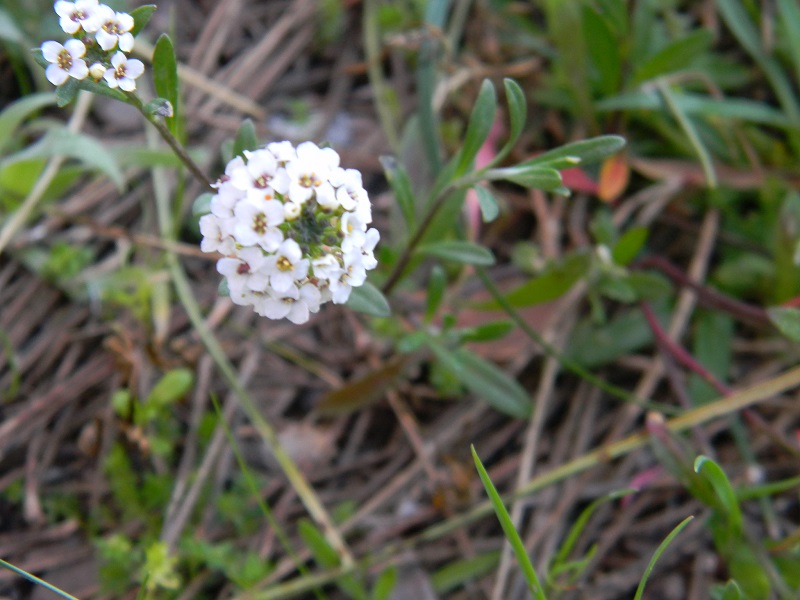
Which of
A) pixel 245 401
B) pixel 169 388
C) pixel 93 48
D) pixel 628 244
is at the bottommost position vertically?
pixel 245 401

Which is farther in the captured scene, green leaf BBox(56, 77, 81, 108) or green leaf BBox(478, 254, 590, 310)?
green leaf BBox(478, 254, 590, 310)

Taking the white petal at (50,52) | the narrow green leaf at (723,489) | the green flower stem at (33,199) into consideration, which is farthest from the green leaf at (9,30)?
the narrow green leaf at (723,489)

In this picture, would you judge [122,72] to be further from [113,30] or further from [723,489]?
[723,489]

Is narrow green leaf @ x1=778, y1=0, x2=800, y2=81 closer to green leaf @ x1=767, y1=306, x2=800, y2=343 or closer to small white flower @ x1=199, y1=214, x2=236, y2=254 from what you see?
green leaf @ x1=767, y1=306, x2=800, y2=343

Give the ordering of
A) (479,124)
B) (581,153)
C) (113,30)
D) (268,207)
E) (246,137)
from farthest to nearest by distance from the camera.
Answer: (479,124)
(581,153)
(246,137)
(113,30)
(268,207)


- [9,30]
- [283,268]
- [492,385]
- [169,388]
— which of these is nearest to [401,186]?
[283,268]

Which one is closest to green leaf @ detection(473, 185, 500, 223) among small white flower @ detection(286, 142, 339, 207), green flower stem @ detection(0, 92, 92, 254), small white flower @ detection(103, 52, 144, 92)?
small white flower @ detection(286, 142, 339, 207)

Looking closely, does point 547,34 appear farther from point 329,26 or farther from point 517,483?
point 517,483
